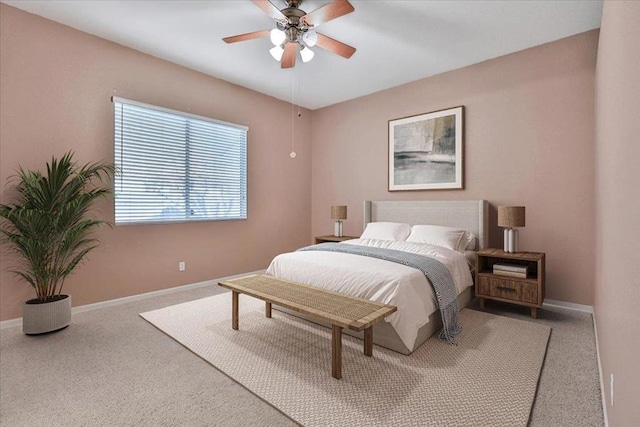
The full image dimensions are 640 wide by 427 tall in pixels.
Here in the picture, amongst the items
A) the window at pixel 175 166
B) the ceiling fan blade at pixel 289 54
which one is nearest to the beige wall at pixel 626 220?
the ceiling fan blade at pixel 289 54

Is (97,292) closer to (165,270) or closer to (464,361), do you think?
(165,270)

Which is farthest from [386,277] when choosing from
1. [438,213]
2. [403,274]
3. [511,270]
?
[438,213]

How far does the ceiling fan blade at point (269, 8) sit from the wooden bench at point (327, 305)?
2.28 metres

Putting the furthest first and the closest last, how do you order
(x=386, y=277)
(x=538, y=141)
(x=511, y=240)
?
1. (x=538, y=141)
2. (x=511, y=240)
3. (x=386, y=277)

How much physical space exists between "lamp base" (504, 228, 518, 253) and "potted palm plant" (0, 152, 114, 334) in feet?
13.8

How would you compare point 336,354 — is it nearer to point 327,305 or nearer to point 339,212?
point 327,305

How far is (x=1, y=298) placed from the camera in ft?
9.48

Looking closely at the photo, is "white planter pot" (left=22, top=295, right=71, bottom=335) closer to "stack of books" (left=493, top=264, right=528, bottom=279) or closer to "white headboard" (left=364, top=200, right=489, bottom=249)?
"white headboard" (left=364, top=200, right=489, bottom=249)

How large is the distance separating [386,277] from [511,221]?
1.69 m

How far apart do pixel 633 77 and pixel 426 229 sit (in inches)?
114

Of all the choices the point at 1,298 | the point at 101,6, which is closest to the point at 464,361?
the point at 1,298

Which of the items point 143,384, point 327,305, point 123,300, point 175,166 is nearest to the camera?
point 143,384

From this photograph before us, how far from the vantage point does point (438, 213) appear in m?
4.21

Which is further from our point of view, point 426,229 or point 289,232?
point 289,232
